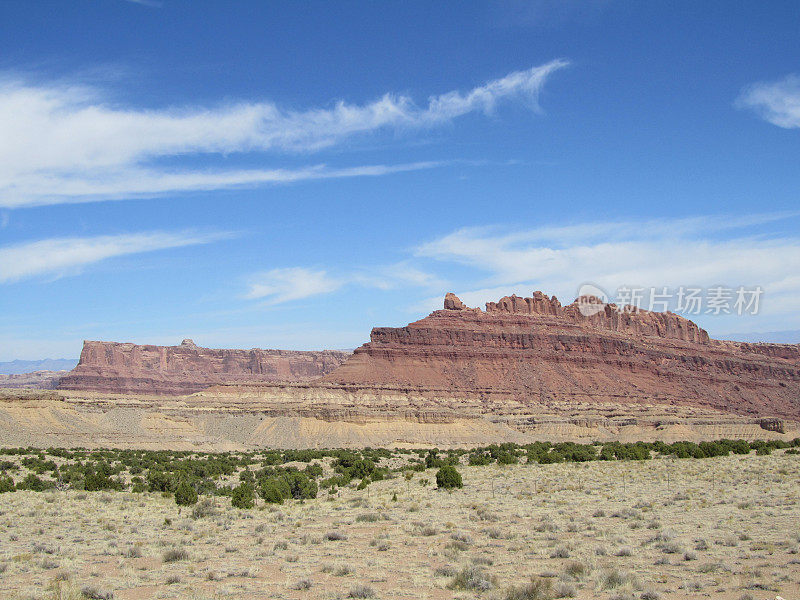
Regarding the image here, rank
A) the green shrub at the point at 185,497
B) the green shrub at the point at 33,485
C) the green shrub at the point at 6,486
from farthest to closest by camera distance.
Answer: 1. the green shrub at the point at 33,485
2. the green shrub at the point at 6,486
3. the green shrub at the point at 185,497

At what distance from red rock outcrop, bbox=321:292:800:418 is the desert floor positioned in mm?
85667

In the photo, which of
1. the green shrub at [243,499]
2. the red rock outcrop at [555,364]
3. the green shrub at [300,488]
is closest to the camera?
the green shrub at [243,499]

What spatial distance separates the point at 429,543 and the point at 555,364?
109 m

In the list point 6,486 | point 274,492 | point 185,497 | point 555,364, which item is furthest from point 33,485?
point 555,364

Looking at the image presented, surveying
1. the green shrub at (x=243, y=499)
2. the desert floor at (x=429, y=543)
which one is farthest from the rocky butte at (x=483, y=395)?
the desert floor at (x=429, y=543)

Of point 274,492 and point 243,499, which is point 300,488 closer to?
point 274,492

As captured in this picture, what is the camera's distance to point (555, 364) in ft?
409

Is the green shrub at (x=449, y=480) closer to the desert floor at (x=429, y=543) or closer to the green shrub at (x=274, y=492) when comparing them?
the desert floor at (x=429, y=543)

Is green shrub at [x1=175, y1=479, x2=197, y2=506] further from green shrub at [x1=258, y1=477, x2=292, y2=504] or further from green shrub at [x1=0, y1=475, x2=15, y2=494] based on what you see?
green shrub at [x1=0, y1=475, x2=15, y2=494]

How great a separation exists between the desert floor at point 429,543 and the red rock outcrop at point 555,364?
85667 mm

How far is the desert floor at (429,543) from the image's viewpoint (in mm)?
13984

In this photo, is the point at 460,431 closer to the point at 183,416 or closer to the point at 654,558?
the point at 183,416

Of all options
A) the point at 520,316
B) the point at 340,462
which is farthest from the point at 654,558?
the point at 520,316

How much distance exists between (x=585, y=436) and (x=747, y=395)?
61.3 meters
